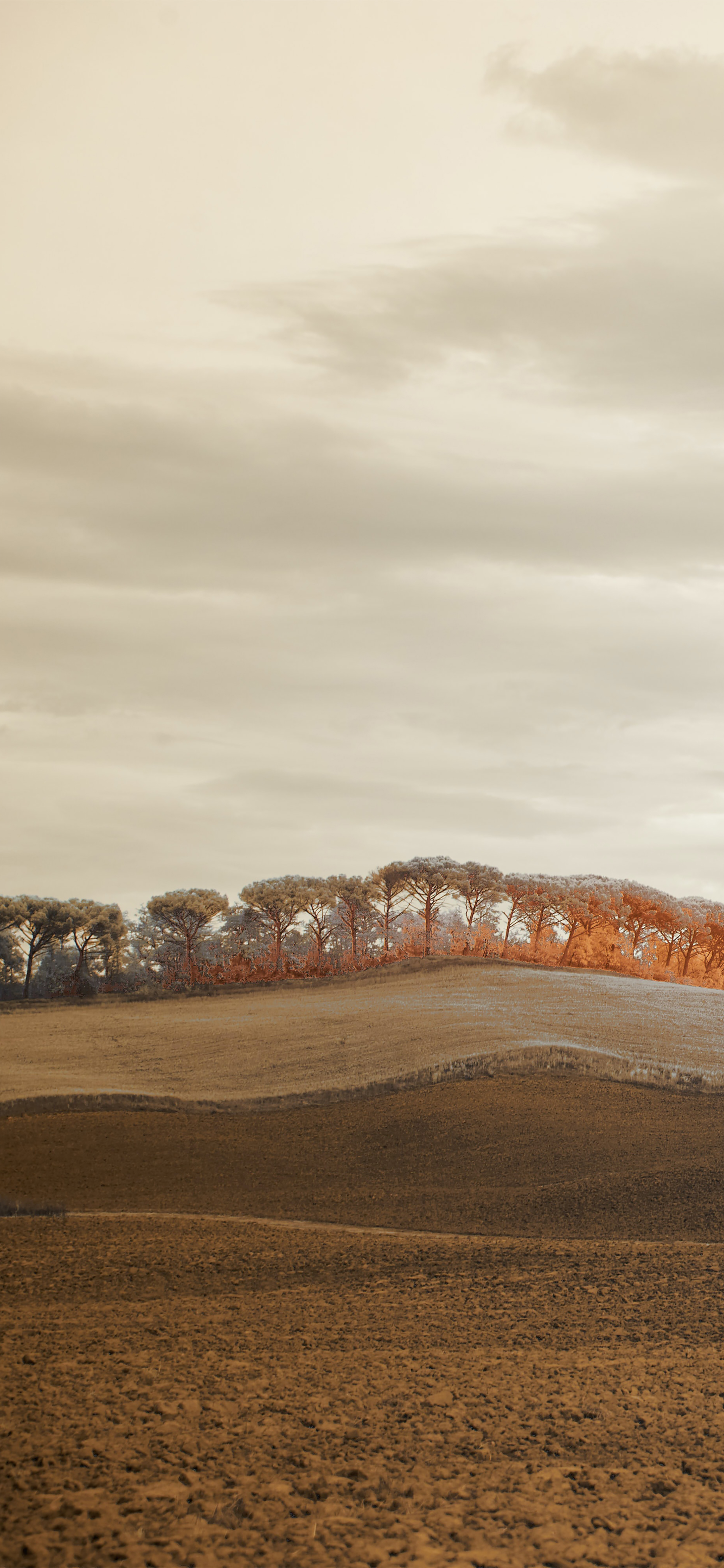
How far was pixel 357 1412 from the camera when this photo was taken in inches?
173

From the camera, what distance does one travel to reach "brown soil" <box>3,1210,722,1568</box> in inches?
133

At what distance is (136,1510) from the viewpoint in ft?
11.4

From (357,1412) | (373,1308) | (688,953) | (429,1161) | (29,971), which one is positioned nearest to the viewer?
(357,1412)

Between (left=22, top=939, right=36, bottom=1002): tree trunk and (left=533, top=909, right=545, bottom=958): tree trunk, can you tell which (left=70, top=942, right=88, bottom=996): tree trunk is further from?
(left=533, top=909, right=545, bottom=958): tree trunk

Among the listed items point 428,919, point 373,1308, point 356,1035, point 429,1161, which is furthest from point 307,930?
point 373,1308

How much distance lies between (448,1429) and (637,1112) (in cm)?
864

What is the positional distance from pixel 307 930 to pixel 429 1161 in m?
16.2

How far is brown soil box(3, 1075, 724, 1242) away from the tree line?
13.0m

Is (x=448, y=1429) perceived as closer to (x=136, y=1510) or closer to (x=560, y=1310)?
(x=136, y=1510)

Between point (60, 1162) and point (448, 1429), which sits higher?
point (448, 1429)

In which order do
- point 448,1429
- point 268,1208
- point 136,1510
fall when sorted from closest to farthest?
point 136,1510 < point 448,1429 < point 268,1208

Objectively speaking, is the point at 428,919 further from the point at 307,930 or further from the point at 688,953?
the point at 688,953

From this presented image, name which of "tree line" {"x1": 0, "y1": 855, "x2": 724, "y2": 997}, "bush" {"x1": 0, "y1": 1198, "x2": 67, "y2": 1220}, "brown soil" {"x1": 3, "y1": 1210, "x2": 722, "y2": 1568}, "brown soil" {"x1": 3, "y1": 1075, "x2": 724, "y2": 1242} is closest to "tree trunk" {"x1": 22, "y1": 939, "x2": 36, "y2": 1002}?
"tree line" {"x1": 0, "y1": 855, "x2": 724, "y2": 997}

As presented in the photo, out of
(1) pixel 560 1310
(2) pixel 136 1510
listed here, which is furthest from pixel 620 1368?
(2) pixel 136 1510
